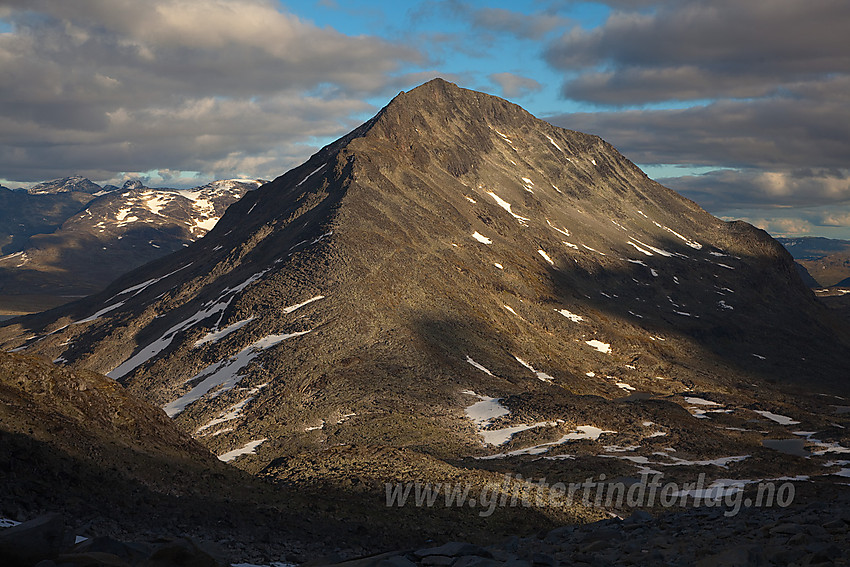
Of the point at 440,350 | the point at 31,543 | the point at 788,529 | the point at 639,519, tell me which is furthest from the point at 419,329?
the point at 31,543

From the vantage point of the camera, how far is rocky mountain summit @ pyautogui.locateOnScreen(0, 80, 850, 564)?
63719 millimetres

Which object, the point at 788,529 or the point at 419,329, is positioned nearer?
the point at 788,529

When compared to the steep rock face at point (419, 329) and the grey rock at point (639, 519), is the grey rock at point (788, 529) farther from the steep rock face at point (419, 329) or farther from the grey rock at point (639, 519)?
the steep rock face at point (419, 329)

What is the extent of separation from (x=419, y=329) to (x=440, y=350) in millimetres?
5989

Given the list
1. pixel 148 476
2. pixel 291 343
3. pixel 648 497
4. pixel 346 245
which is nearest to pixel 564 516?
pixel 648 497

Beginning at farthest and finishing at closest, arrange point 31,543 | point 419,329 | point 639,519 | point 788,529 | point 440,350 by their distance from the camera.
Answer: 1. point 419,329
2. point 440,350
3. point 639,519
4. point 788,529
5. point 31,543

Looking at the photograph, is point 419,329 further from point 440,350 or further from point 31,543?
point 31,543

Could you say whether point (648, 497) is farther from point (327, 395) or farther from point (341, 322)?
point (341, 322)

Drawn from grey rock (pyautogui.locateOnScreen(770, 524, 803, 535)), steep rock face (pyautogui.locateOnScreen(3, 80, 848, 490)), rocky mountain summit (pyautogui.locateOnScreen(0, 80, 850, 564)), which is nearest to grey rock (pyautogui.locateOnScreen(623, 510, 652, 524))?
grey rock (pyautogui.locateOnScreen(770, 524, 803, 535))

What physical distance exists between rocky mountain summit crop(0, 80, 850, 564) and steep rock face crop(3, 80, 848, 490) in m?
0.49

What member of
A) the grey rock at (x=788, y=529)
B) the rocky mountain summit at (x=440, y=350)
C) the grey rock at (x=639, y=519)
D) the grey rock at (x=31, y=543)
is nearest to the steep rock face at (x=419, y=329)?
the rocky mountain summit at (x=440, y=350)

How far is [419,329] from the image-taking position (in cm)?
10194

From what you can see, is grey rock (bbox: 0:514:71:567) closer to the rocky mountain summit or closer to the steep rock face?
the rocky mountain summit

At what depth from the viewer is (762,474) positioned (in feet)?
203
